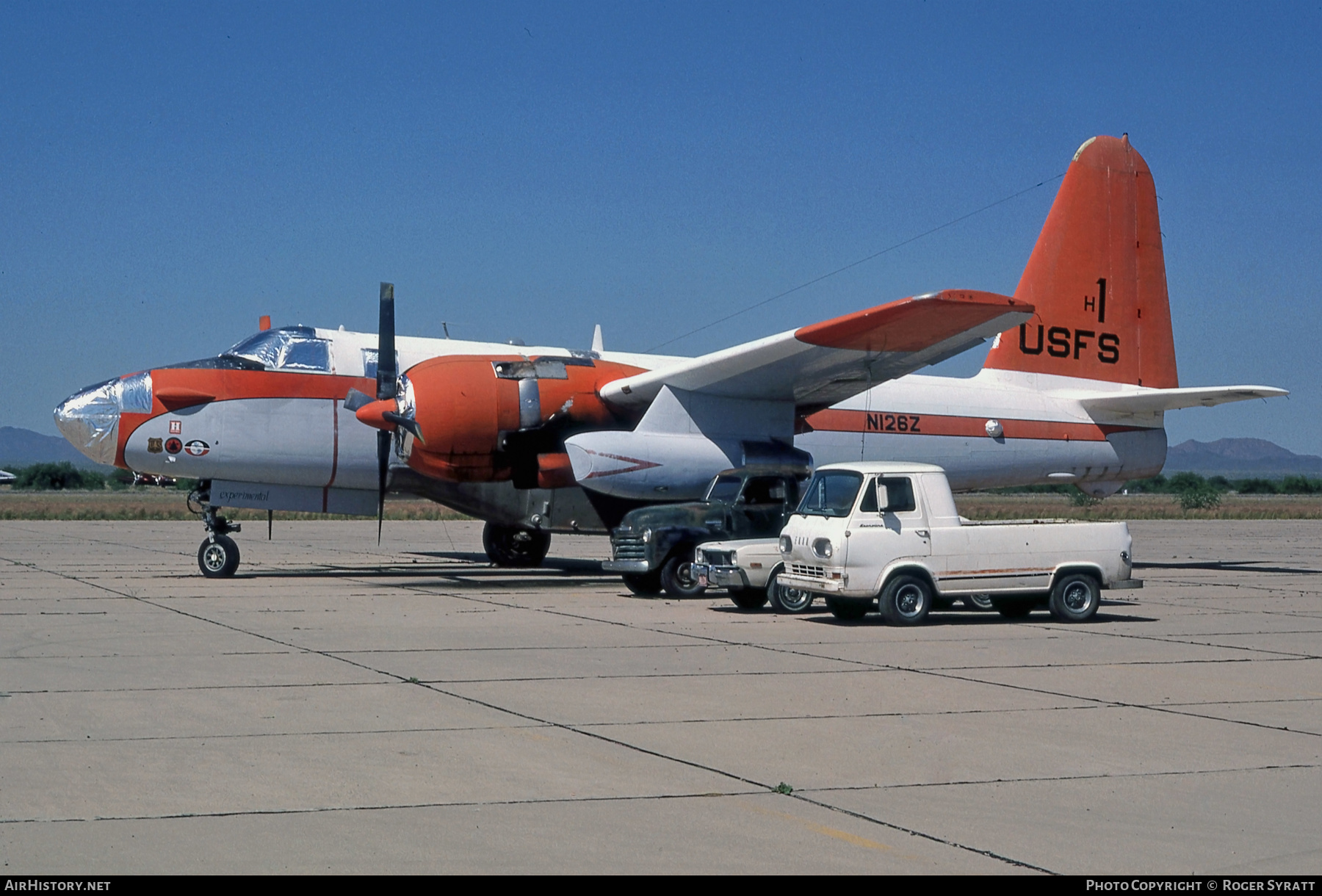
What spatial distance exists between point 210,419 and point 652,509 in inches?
262

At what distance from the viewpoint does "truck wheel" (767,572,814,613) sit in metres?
15.2

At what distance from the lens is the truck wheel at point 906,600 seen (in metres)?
13.6

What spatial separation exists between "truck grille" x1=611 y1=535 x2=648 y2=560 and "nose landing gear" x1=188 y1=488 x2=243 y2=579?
Result: 6.08m

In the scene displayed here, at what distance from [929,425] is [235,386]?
11.5 meters

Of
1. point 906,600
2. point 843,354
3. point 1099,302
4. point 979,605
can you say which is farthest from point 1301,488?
point 906,600

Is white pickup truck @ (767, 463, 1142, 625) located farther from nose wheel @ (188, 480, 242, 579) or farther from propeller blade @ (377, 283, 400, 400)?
nose wheel @ (188, 480, 242, 579)

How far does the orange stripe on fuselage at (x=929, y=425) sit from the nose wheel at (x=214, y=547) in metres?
9.54

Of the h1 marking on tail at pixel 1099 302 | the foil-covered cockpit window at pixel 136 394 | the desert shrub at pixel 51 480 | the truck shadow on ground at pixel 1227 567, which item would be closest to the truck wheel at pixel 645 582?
the foil-covered cockpit window at pixel 136 394

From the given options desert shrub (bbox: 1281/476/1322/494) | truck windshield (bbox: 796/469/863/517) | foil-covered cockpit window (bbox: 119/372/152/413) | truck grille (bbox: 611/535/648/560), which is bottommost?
truck grille (bbox: 611/535/648/560)

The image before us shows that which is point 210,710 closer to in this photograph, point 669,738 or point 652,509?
point 669,738

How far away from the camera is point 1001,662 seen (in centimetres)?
1100

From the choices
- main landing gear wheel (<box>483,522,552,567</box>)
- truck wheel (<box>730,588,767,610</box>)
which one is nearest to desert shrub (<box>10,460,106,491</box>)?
main landing gear wheel (<box>483,522,552,567</box>)

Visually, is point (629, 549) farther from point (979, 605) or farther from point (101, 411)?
point (101, 411)

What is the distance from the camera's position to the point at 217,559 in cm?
1948
